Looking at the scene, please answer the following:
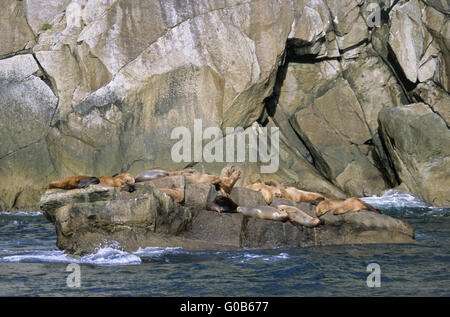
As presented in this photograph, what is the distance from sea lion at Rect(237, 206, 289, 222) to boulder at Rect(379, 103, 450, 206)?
36.4 feet

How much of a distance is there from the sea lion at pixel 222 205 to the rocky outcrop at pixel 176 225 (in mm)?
138

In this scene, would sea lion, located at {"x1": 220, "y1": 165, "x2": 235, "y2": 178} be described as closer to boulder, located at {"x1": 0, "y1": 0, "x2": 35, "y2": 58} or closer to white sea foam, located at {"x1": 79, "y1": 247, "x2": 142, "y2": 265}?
white sea foam, located at {"x1": 79, "y1": 247, "x2": 142, "y2": 265}

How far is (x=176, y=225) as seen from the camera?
11.9 metres

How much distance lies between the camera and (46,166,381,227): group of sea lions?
12.4 m

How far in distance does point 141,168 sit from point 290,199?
867cm

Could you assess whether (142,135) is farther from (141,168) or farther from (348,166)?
(348,166)

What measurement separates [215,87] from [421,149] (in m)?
7.75

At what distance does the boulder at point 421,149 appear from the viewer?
21.9 metres

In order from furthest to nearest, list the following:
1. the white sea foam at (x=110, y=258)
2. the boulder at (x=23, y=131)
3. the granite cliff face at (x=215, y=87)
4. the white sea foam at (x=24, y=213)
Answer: the granite cliff face at (x=215, y=87), the boulder at (x=23, y=131), the white sea foam at (x=24, y=213), the white sea foam at (x=110, y=258)

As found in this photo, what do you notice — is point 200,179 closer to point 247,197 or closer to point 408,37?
point 247,197

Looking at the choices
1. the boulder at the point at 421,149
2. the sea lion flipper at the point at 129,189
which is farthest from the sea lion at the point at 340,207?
the boulder at the point at 421,149

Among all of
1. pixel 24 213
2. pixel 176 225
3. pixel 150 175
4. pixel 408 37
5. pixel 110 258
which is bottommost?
pixel 110 258

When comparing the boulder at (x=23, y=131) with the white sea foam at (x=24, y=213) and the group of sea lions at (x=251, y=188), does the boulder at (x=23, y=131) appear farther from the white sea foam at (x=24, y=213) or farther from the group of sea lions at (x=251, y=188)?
the group of sea lions at (x=251, y=188)

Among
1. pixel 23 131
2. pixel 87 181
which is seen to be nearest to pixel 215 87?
pixel 23 131
